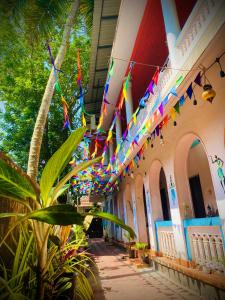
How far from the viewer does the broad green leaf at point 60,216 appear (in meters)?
1.38

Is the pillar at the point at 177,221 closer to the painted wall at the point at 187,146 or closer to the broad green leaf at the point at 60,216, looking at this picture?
the painted wall at the point at 187,146

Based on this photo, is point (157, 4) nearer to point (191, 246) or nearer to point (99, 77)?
point (99, 77)

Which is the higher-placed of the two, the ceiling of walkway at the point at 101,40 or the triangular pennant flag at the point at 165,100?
the ceiling of walkway at the point at 101,40

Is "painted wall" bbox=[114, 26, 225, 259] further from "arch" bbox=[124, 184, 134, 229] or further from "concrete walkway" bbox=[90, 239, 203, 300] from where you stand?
"arch" bbox=[124, 184, 134, 229]

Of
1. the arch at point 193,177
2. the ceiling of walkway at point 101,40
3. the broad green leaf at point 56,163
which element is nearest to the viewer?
the broad green leaf at point 56,163

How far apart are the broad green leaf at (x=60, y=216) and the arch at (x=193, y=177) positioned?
4721mm

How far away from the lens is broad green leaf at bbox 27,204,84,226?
1375 mm

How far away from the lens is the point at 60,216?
1411mm

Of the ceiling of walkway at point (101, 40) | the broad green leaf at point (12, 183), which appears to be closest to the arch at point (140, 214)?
the ceiling of walkway at point (101, 40)

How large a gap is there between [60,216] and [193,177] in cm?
953

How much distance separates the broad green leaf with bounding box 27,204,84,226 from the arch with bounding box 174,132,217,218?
4.72m

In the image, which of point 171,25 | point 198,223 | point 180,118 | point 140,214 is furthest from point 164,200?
point 171,25

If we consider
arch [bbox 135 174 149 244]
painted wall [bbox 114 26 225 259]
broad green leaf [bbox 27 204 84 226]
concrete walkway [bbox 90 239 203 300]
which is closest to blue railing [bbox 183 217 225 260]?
painted wall [bbox 114 26 225 259]

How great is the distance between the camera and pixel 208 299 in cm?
439
